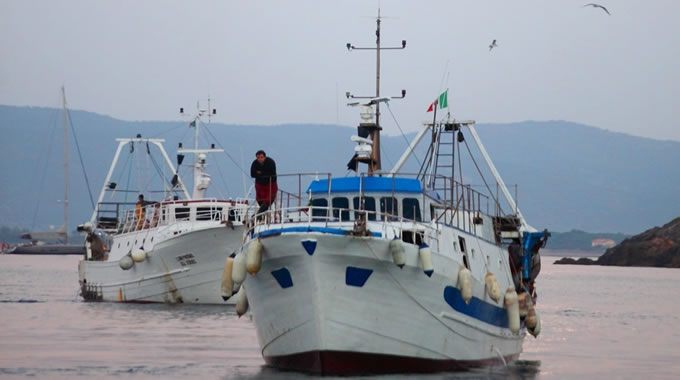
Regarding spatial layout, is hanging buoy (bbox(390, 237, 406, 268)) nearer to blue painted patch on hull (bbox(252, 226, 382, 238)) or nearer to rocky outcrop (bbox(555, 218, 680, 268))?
blue painted patch on hull (bbox(252, 226, 382, 238))

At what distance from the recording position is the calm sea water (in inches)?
1059

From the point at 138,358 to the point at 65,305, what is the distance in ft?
80.1

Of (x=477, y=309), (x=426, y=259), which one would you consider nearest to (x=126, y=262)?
(x=477, y=309)

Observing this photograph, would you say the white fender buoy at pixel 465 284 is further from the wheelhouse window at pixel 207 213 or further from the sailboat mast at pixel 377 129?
the wheelhouse window at pixel 207 213

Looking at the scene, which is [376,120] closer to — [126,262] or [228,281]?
[228,281]

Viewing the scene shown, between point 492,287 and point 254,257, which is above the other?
point 254,257

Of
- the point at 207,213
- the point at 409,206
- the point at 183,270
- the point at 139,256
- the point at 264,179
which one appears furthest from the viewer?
the point at 207,213

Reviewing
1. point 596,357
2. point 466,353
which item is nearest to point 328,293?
point 466,353

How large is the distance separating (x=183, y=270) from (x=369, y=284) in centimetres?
2568

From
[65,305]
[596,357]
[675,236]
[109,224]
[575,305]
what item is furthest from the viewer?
[675,236]

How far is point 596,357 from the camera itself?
A: 33844 millimetres

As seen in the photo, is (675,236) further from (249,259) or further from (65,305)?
(249,259)

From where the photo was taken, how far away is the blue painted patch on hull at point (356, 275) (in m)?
23.5

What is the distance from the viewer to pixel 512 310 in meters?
28.2
